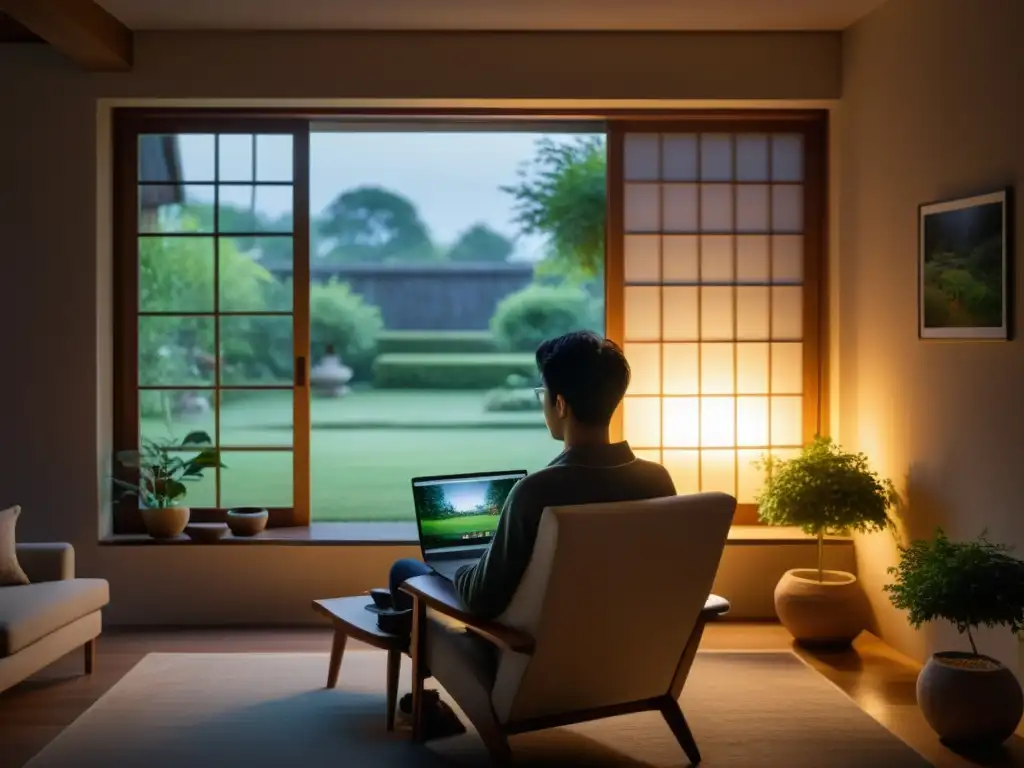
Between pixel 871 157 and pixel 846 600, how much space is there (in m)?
1.76

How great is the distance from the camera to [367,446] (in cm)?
1184

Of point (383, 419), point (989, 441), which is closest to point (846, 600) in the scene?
point (989, 441)

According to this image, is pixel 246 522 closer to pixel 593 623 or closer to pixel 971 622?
pixel 593 623

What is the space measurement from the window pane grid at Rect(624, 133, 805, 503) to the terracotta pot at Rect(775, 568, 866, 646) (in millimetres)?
963

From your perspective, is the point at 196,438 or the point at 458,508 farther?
the point at 196,438

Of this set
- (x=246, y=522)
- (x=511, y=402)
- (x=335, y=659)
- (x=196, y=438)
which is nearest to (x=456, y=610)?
(x=335, y=659)

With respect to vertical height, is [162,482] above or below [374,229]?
below

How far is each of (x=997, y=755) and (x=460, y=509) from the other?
5.45 ft

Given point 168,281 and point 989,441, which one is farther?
point 168,281

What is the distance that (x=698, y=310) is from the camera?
5371 millimetres

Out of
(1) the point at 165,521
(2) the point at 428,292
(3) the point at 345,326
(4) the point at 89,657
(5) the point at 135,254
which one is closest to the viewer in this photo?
(4) the point at 89,657

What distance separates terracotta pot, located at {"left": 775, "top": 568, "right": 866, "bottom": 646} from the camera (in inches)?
176

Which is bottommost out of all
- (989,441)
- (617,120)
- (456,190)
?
(989,441)

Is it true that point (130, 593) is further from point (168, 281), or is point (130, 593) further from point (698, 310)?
point (698, 310)
